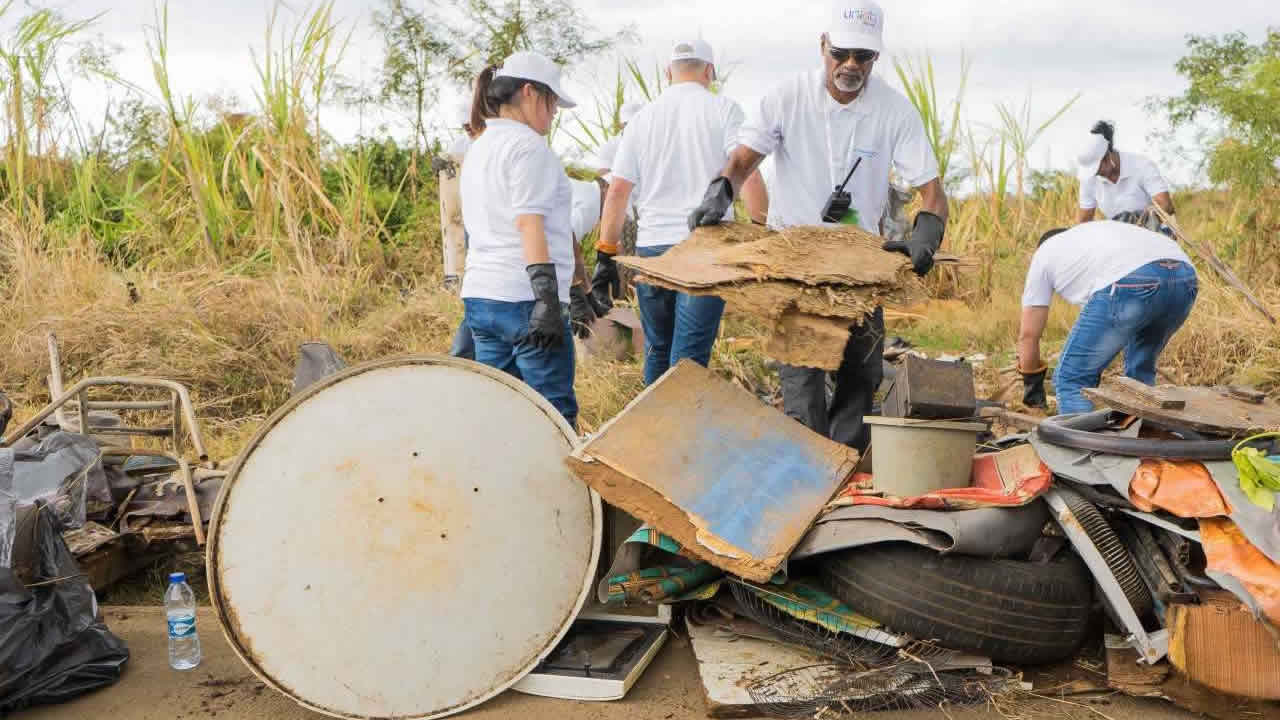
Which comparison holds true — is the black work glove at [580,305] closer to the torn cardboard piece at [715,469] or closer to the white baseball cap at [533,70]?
the white baseball cap at [533,70]

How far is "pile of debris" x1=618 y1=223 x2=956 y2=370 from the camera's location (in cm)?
331

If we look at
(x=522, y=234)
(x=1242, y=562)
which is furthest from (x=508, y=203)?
(x=1242, y=562)

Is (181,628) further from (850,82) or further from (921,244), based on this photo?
(850,82)

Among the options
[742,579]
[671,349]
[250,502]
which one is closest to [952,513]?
[742,579]

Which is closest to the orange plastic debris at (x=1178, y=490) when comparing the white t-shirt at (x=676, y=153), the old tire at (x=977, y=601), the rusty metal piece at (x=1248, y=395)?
the old tire at (x=977, y=601)

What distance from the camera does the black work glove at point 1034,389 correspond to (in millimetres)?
5465

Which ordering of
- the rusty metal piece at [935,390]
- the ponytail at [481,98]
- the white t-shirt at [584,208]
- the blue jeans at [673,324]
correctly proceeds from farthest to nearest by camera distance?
the white t-shirt at [584,208], the ponytail at [481,98], the blue jeans at [673,324], the rusty metal piece at [935,390]

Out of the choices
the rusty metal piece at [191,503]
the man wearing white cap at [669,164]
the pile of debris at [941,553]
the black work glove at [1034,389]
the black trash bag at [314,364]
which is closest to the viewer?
the pile of debris at [941,553]

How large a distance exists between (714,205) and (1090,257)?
1.92 metres

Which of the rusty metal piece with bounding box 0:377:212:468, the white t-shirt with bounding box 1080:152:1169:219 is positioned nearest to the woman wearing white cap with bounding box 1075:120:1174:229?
the white t-shirt with bounding box 1080:152:1169:219

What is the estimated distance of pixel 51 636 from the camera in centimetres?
309

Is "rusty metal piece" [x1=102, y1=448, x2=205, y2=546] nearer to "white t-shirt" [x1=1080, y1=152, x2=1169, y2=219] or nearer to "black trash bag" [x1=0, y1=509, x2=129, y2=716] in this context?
"black trash bag" [x1=0, y1=509, x2=129, y2=716]

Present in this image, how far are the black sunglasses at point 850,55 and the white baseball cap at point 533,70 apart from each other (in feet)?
3.31

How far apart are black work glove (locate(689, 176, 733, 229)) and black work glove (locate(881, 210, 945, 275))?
64cm
